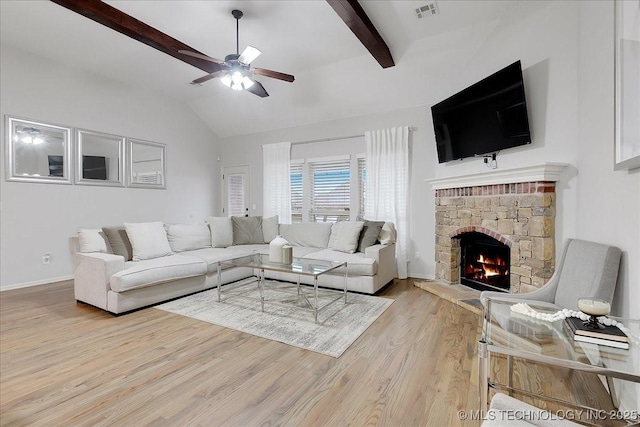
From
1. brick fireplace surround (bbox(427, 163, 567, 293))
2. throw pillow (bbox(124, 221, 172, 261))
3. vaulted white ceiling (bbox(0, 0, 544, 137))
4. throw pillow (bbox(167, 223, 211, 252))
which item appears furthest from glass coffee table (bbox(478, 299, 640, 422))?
throw pillow (bbox(167, 223, 211, 252))

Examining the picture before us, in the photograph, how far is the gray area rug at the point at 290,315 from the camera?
2.59 meters

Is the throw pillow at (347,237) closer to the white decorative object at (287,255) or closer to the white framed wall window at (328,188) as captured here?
the white framed wall window at (328,188)

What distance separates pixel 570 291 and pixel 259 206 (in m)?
5.45

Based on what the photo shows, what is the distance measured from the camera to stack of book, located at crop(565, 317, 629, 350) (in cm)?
121

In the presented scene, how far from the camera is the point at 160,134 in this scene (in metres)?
5.89

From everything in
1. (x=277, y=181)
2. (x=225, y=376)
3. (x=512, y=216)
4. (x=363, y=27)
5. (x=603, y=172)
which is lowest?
(x=225, y=376)

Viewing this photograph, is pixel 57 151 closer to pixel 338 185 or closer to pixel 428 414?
pixel 338 185

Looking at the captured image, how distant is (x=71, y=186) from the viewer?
4691 millimetres

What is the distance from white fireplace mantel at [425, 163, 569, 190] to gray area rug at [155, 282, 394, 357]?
1780 millimetres

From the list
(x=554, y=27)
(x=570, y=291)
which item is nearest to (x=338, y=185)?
(x=554, y=27)

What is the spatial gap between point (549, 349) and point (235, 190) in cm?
644

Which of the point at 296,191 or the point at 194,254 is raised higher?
the point at 296,191

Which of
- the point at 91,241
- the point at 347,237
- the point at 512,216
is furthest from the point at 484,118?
the point at 91,241

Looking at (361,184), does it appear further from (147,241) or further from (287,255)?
(147,241)
